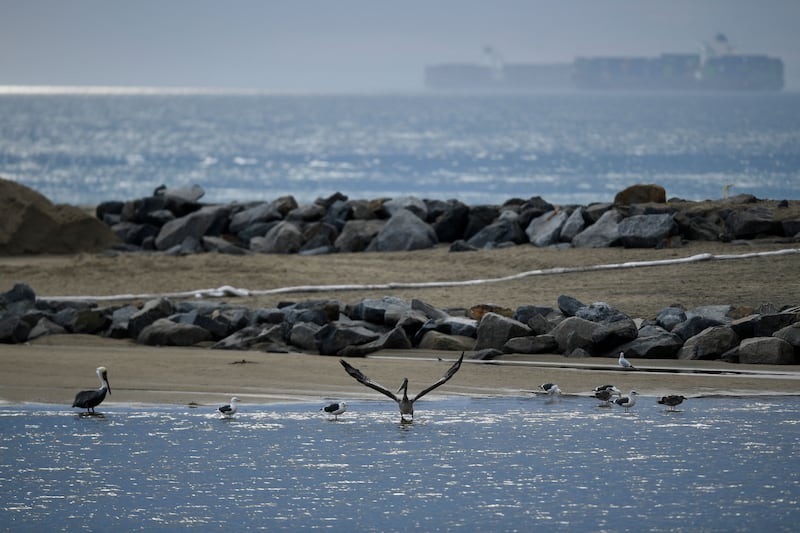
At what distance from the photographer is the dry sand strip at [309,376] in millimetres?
12359

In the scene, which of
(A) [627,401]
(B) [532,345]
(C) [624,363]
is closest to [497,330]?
(B) [532,345]

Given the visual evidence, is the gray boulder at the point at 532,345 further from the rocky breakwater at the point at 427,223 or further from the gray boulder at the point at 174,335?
the rocky breakwater at the point at 427,223

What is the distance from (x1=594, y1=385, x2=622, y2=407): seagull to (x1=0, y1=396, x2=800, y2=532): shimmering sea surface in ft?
0.30

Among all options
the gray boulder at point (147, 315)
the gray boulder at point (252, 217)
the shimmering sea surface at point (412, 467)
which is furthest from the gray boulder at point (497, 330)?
the gray boulder at point (252, 217)

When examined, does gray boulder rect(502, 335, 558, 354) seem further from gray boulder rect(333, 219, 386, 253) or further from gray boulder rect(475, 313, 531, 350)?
gray boulder rect(333, 219, 386, 253)

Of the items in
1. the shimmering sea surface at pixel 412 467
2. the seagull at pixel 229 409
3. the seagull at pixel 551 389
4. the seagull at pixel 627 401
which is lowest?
the shimmering sea surface at pixel 412 467

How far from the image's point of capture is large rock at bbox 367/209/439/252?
2050 cm

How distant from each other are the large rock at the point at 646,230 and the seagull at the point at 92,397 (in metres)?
8.80

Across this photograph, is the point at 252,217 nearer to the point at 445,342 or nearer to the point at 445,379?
the point at 445,342

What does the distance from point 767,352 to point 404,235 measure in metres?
8.59

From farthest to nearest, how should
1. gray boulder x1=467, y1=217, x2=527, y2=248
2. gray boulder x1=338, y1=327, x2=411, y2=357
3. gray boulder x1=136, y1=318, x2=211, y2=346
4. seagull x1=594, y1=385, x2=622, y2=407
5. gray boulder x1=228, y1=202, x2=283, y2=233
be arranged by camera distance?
gray boulder x1=228, y1=202, x2=283, y2=233 < gray boulder x1=467, y1=217, x2=527, y2=248 < gray boulder x1=136, y1=318, x2=211, y2=346 < gray boulder x1=338, y1=327, x2=411, y2=357 < seagull x1=594, y1=385, x2=622, y2=407

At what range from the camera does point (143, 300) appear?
16859 millimetres

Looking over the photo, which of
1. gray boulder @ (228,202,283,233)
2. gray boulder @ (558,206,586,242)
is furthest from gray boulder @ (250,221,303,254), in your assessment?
gray boulder @ (558,206,586,242)

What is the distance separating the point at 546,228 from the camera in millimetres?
19875
